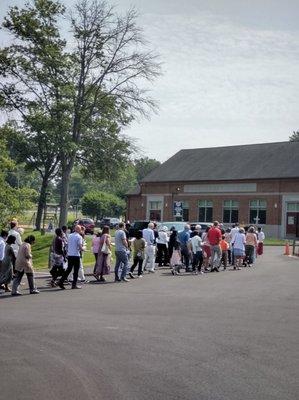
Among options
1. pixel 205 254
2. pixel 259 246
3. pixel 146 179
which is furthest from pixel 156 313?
pixel 146 179

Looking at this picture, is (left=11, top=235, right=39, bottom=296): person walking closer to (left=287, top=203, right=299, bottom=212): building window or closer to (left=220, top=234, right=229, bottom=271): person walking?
(left=220, top=234, right=229, bottom=271): person walking

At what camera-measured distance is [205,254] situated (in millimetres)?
23297

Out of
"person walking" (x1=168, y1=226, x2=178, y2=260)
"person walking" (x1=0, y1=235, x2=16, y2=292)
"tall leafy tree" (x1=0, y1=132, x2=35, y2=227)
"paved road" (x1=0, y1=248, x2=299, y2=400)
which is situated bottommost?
"paved road" (x1=0, y1=248, x2=299, y2=400)

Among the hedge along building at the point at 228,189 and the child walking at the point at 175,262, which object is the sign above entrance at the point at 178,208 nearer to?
Answer: the hedge along building at the point at 228,189

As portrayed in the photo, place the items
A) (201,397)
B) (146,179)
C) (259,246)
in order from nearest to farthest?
(201,397) → (259,246) → (146,179)

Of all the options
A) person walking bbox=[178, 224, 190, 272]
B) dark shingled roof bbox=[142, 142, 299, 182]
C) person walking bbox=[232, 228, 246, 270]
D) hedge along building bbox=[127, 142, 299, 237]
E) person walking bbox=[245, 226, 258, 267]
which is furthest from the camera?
dark shingled roof bbox=[142, 142, 299, 182]

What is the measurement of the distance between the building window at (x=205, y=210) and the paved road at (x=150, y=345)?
144ft

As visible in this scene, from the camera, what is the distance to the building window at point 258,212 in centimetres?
5528

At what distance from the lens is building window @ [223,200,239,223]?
2272 inches

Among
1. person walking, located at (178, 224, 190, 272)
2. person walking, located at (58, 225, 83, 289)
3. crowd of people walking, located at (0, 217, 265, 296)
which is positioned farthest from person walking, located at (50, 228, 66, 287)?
person walking, located at (178, 224, 190, 272)

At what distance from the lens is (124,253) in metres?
19.4

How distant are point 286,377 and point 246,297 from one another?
25.9 ft

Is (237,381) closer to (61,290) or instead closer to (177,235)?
(61,290)

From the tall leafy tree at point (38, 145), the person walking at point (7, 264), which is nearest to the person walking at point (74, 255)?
the person walking at point (7, 264)
